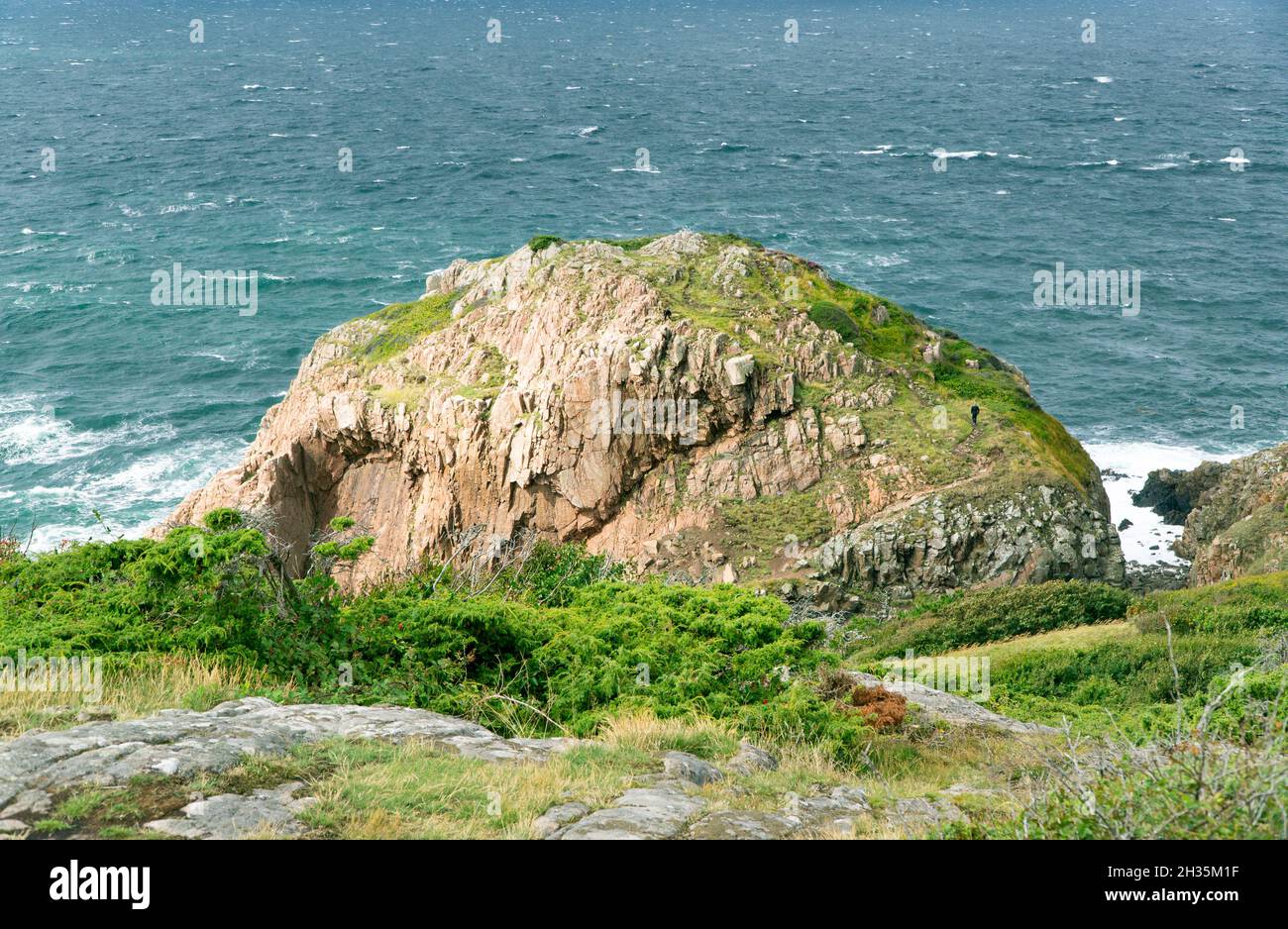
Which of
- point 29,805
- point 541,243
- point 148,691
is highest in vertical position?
point 541,243

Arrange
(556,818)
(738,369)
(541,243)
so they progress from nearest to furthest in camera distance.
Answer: (556,818) → (738,369) → (541,243)

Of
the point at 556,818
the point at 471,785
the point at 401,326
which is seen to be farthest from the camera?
the point at 401,326

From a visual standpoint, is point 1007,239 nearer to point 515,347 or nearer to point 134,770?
point 515,347

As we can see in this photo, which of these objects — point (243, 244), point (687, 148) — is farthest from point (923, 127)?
point (243, 244)

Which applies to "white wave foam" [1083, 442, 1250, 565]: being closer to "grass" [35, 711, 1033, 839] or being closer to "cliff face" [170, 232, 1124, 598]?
"cliff face" [170, 232, 1124, 598]

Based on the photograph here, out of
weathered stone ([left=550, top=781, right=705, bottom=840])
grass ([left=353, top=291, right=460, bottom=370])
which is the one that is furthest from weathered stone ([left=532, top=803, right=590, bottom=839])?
grass ([left=353, top=291, right=460, bottom=370])

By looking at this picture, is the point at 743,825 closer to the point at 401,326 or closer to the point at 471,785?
the point at 471,785

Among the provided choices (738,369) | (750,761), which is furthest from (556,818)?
(738,369)
